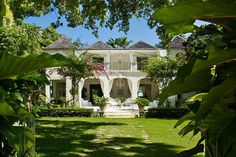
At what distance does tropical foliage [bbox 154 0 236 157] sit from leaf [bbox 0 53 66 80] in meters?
0.57

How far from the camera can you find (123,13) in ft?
50.4

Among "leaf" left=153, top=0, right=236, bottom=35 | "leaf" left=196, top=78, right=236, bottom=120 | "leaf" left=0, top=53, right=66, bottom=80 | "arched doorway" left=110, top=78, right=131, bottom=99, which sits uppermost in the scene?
"arched doorway" left=110, top=78, right=131, bottom=99

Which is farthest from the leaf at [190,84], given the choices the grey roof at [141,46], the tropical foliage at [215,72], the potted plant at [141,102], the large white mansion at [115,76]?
the grey roof at [141,46]

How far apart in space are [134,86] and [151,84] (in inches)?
101

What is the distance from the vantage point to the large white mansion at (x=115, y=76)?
3669 centimetres

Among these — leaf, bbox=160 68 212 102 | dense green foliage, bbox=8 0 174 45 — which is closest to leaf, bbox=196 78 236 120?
leaf, bbox=160 68 212 102

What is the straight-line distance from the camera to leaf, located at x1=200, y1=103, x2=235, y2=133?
1.46m

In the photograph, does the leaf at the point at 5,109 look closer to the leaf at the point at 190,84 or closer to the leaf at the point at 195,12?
the leaf at the point at 190,84

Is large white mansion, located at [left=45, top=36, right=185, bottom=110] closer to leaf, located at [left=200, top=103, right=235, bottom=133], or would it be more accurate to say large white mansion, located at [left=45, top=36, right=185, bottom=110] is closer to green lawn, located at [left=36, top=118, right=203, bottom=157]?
green lawn, located at [left=36, top=118, right=203, bottom=157]

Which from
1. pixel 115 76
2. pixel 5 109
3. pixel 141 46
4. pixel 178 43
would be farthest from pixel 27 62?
pixel 141 46

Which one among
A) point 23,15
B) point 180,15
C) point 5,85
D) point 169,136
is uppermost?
point 23,15

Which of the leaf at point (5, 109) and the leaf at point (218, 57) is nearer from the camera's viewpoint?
the leaf at point (218, 57)

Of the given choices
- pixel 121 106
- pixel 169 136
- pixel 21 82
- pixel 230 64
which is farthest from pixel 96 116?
pixel 230 64

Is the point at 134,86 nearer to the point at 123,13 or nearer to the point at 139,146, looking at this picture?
the point at 123,13
